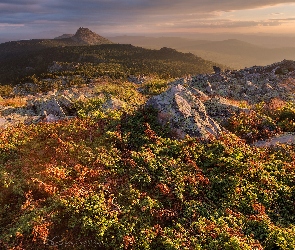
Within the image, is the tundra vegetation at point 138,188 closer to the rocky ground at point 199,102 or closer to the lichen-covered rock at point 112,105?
the rocky ground at point 199,102

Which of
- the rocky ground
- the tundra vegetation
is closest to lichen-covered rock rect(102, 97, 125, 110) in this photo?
the rocky ground

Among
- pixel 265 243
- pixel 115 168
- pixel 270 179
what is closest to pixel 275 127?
pixel 270 179

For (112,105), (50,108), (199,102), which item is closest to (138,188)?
(199,102)

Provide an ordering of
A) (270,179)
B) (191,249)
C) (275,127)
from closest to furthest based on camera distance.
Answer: (191,249) < (270,179) < (275,127)

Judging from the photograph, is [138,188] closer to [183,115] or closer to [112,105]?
[183,115]

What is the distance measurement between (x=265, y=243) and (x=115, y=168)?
716cm

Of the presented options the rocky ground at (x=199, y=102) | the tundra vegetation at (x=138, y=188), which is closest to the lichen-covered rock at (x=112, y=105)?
the rocky ground at (x=199, y=102)

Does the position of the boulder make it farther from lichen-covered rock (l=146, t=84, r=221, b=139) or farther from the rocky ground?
lichen-covered rock (l=146, t=84, r=221, b=139)

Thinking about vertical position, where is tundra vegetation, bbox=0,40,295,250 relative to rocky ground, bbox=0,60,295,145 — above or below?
below

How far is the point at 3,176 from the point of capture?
12492mm

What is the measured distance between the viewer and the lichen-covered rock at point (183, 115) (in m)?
16.5

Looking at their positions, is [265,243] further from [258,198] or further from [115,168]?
[115,168]

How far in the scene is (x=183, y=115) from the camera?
1716 centimetres

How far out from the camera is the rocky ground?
17156mm
